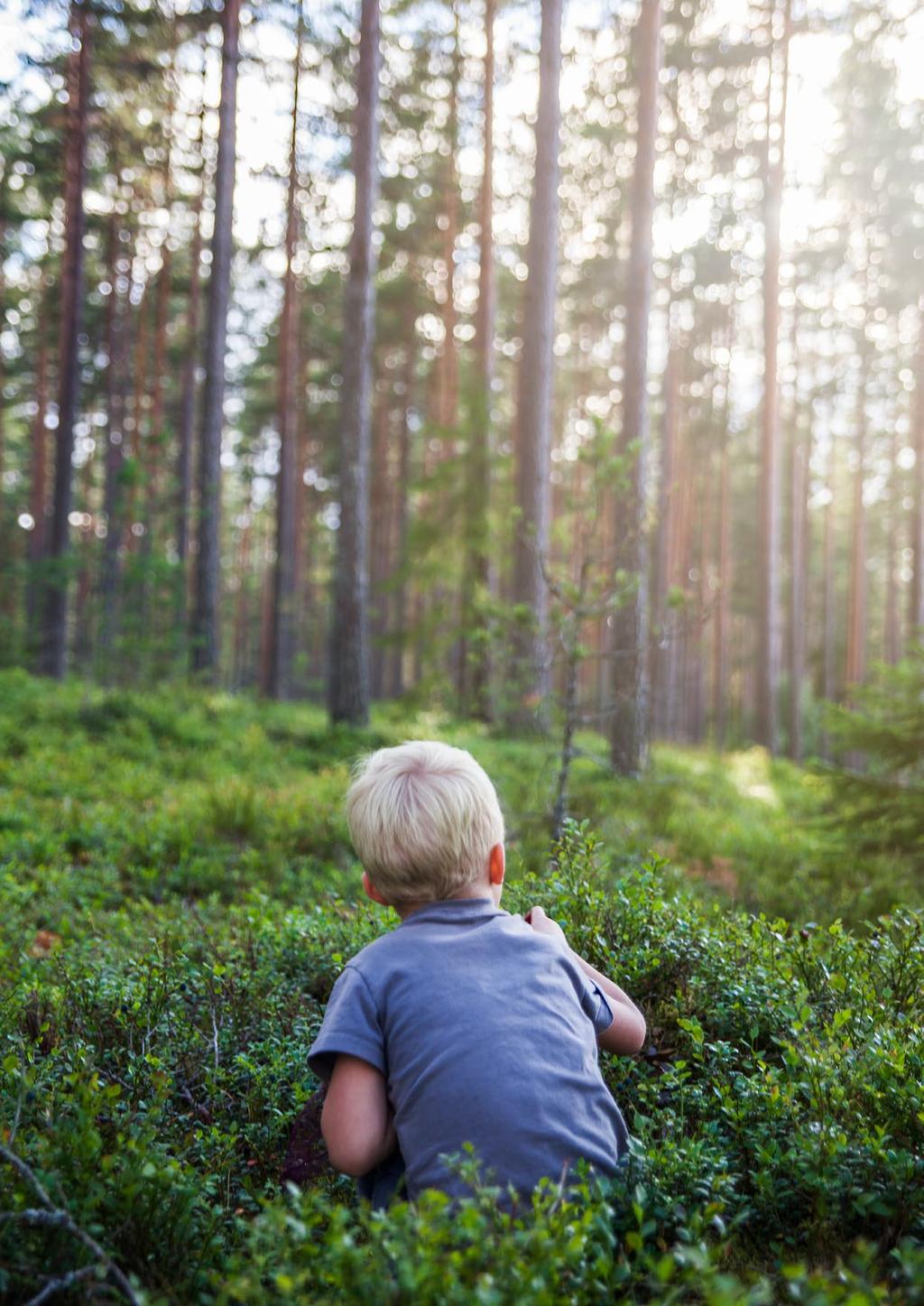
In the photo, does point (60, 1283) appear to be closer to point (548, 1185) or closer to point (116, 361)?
point (548, 1185)

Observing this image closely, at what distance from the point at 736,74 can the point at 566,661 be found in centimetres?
1574

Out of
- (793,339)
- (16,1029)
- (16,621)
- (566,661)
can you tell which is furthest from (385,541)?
(16,1029)

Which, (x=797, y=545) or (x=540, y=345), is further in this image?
(x=797, y=545)

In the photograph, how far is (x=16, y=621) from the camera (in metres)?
24.1

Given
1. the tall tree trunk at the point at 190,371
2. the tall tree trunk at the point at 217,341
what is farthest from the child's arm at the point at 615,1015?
the tall tree trunk at the point at 190,371

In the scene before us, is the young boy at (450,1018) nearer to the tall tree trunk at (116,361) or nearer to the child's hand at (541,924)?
the child's hand at (541,924)

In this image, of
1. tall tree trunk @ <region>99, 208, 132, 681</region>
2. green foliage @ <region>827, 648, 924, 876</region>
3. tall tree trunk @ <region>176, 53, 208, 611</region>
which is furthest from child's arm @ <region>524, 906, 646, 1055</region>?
tall tree trunk @ <region>99, 208, 132, 681</region>

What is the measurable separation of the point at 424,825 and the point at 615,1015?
2.54 feet

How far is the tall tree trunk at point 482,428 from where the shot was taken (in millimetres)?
12859

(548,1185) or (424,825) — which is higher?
(424,825)

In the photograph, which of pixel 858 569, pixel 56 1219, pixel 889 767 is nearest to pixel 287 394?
pixel 889 767

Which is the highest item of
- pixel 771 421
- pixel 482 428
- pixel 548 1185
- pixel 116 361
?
pixel 116 361

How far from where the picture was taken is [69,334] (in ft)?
56.8

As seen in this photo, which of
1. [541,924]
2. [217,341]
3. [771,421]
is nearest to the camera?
[541,924]
